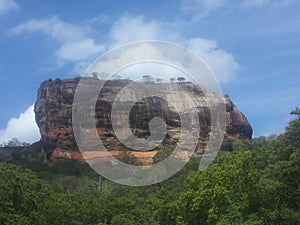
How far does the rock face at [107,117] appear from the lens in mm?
71062

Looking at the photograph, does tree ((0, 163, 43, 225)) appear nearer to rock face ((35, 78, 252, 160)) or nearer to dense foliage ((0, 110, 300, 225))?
dense foliage ((0, 110, 300, 225))

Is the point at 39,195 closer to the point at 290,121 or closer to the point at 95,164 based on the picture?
the point at 290,121

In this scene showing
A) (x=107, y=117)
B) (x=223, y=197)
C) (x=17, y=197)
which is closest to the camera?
(x=223, y=197)

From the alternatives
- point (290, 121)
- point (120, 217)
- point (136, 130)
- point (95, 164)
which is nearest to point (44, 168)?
point (95, 164)

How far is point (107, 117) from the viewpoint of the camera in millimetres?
73688

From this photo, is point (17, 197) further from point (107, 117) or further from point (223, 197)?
point (107, 117)

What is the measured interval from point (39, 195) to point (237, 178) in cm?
1138

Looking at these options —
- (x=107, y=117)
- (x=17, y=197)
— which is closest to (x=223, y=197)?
(x=17, y=197)

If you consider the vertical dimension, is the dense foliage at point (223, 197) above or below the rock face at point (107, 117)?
below

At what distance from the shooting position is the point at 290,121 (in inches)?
1047

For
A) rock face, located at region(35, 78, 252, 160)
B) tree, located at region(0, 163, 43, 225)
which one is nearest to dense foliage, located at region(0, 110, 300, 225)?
tree, located at region(0, 163, 43, 225)

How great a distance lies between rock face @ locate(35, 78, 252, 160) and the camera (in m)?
71.1

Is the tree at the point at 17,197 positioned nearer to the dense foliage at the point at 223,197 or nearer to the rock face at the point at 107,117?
the dense foliage at the point at 223,197

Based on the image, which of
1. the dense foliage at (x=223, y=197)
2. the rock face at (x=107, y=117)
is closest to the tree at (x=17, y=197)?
the dense foliage at (x=223, y=197)
